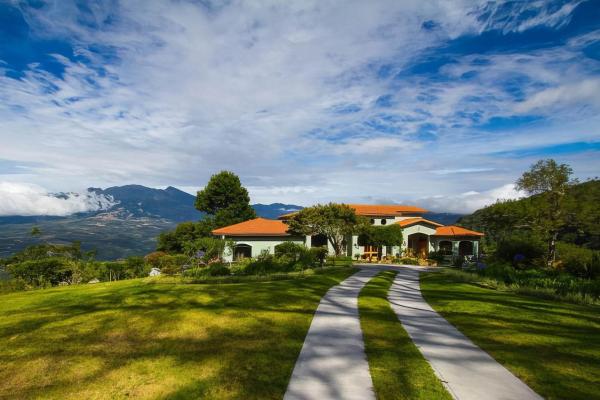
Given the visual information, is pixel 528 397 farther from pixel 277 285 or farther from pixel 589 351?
pixel 277 285

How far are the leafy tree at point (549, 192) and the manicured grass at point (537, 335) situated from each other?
23.1 m

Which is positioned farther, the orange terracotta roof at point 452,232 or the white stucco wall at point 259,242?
the orange terracotta roof at point 452,232

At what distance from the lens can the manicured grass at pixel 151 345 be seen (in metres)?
5.45

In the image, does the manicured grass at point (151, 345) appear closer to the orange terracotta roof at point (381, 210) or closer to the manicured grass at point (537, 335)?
the manicured grass at point (537, 335)

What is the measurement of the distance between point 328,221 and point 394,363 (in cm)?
2859

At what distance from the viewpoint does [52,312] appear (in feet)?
34.2

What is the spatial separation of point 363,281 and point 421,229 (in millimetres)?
26277

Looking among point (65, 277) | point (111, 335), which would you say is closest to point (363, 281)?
point (111, 335)

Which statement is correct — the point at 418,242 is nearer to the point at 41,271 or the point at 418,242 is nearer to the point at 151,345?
the point at 41,271

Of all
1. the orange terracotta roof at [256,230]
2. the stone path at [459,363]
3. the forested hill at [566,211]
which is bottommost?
the stone path at [459,363]

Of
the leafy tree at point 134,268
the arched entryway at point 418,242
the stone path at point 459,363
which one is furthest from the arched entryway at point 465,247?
the leafy tree at point 134,268

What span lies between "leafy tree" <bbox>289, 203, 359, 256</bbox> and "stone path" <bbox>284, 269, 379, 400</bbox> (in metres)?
24.5

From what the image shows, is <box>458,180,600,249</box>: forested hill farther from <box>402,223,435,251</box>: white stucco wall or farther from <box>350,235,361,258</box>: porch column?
<box>350,235,361,258</box>: porch column

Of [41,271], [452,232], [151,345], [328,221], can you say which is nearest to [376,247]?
[452,232]
